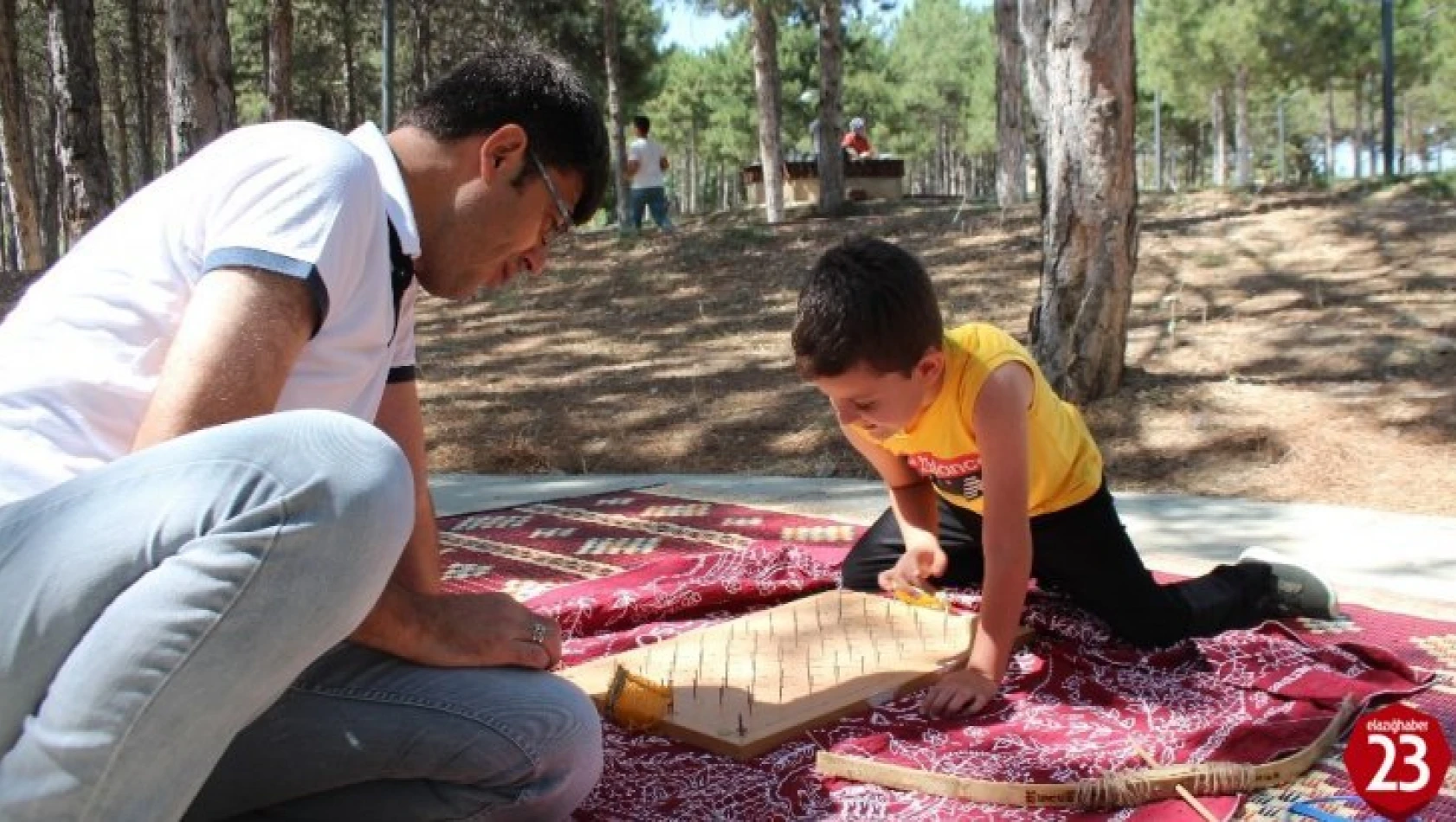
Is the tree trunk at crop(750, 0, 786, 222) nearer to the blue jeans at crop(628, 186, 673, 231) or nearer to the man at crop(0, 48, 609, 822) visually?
the blue jeans at crop(628, 186, 673, 231)

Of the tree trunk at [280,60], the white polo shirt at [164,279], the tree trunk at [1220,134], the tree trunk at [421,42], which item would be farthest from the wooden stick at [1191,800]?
Answer: the tree trunk at [1220,134]

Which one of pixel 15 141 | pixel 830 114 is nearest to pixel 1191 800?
pixel 830 114

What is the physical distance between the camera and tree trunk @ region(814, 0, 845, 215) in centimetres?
1448

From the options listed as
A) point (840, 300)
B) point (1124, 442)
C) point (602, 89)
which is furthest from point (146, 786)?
point (602, 89)

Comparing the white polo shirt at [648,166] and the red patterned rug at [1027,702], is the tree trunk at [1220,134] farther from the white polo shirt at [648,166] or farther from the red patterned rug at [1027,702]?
the red patterned rug at [1027,702]

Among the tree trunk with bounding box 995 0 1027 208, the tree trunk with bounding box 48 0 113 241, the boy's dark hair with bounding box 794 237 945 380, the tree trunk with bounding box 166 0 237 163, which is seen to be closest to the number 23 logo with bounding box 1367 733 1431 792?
the boy's dark hair with bounding box 794 237 945 380

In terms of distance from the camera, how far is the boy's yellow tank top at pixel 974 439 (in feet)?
8.43

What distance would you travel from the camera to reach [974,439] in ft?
8.57

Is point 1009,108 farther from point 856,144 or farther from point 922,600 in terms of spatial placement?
point 922,600

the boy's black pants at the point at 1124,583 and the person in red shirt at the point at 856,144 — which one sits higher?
the person in red shirt at the point at 856,144

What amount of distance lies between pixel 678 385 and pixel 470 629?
6211 millimetres

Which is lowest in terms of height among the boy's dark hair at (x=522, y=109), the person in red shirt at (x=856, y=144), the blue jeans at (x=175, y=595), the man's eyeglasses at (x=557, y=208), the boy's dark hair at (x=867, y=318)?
the blue jeans at (x=175, y=595)

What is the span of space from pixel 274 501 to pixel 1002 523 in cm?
154

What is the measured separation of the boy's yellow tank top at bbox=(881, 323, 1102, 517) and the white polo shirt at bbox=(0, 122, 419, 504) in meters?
1.32
